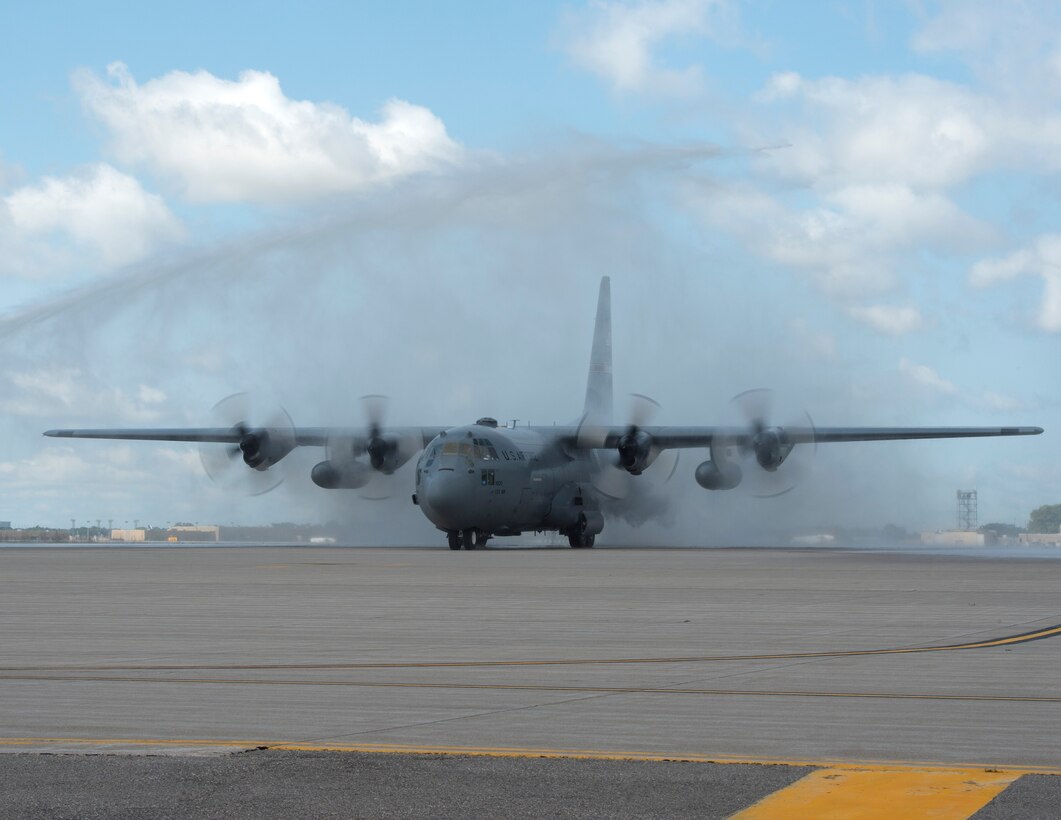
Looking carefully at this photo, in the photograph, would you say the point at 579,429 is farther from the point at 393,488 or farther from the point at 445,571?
the point at 445,571

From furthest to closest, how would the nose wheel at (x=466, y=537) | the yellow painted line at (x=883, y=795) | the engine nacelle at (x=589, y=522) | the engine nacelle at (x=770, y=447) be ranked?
the engine nacelle at (x=589, y=522) < the engine nacelle at (x=770, y=447) < the nose wheel at (x=466, y=537) < the yellow painted line at (x=883, y=795)

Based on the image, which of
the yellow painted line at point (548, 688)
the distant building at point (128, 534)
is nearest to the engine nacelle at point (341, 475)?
the yellow painted line at point (548, 688)

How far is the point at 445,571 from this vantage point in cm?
3319

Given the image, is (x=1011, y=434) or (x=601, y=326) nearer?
(x=1011, y=434)

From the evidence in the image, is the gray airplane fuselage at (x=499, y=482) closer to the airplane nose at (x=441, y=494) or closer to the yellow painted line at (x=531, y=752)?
the airplane nose at (x=441, y=494)

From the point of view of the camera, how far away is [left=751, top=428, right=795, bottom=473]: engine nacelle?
181 ft

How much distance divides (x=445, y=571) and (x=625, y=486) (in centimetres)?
3004

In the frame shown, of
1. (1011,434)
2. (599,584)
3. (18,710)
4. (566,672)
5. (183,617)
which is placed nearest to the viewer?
(18,710)

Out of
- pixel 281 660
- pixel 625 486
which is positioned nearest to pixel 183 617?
pixel 281 660

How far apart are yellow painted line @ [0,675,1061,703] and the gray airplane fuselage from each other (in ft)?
→ 125

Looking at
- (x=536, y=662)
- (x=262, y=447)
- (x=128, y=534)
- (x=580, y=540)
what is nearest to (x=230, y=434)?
(x=262, y=447)

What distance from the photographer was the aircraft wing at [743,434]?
56781 millimetres

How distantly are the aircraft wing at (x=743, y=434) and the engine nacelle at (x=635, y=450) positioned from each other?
1.15 feet

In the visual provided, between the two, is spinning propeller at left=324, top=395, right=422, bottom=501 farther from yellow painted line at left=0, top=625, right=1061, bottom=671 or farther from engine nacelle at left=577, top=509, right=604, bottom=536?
yellow painted line at left=0, top=625, right=1061, bottom=671
